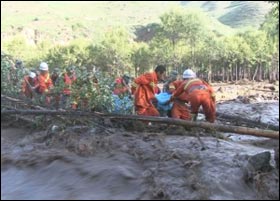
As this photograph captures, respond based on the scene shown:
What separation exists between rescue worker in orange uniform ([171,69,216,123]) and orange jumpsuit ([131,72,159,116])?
69 centimetres

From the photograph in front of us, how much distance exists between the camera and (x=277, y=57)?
205ft

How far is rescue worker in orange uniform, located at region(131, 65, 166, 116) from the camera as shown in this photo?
9.44 m

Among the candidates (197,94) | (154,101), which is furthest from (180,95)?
(154,101)

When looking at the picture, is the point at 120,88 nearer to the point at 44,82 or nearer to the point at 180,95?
the point at 180,95

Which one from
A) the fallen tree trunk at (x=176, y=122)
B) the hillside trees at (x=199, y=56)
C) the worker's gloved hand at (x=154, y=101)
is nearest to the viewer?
the fallen tree trunk at (x=176, y=122)

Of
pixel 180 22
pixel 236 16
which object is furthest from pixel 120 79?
pixel 236 16

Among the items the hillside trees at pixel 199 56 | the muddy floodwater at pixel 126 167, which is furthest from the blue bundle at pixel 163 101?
the hillside trees at pixel 199 56

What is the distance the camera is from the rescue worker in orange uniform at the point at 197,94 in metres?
8.78

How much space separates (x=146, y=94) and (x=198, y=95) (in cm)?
119

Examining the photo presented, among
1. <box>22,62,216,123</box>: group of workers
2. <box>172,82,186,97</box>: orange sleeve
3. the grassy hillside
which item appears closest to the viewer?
<box>22,62,216,123</box>: group of workers

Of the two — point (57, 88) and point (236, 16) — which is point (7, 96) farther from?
point (236, 16)

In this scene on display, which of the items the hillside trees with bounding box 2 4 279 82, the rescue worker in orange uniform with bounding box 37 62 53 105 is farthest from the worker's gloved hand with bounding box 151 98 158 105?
the hillside trees with bounding box 2 4 279 82

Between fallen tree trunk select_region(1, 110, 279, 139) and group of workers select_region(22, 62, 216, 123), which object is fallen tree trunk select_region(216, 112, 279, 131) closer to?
group of workers select_region(22, 62, 216, 123)

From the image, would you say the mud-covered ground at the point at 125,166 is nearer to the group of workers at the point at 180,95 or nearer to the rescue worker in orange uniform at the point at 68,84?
Result: the rescue worker in orange uniform at the point at 68,84
